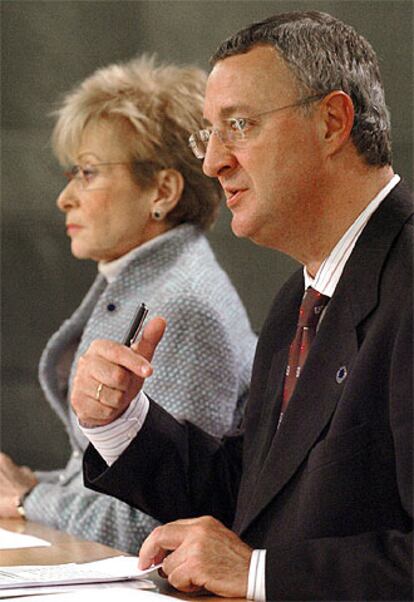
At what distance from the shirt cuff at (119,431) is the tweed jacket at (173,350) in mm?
564

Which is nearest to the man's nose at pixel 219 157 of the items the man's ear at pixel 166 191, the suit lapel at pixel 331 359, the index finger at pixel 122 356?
the suit lapel at pixel 331 359

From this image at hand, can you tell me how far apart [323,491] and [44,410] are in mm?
2964

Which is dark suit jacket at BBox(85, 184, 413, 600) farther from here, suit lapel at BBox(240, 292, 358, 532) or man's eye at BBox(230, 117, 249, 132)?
man's eye at BBox(230, 117, 249, 132)

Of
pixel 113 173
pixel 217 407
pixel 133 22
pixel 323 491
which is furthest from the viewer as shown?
pixel 133 22

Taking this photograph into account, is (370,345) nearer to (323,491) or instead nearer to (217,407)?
(323,491)

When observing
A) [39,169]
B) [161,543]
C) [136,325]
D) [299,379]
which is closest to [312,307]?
[299,379]

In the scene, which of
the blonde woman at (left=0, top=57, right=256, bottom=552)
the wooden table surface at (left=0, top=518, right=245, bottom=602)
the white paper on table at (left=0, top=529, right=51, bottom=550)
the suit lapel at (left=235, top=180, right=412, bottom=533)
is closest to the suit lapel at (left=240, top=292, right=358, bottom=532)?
the suit lapel at (left=235, top=180, right=412, bottom=533)

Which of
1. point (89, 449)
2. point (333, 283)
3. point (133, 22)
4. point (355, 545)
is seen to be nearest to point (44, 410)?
point (133, 22)

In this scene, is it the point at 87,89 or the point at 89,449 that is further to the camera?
the point at 87,89

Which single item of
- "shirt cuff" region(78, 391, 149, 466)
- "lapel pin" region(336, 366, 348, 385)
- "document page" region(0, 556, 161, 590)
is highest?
"lapel pin" region(336, 366, 348, 385)

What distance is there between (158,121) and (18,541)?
133 centimetres

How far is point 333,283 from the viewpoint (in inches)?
88.7

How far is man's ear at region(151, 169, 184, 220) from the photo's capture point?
3379 millimetres

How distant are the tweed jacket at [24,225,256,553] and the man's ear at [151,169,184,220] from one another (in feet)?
0.23
